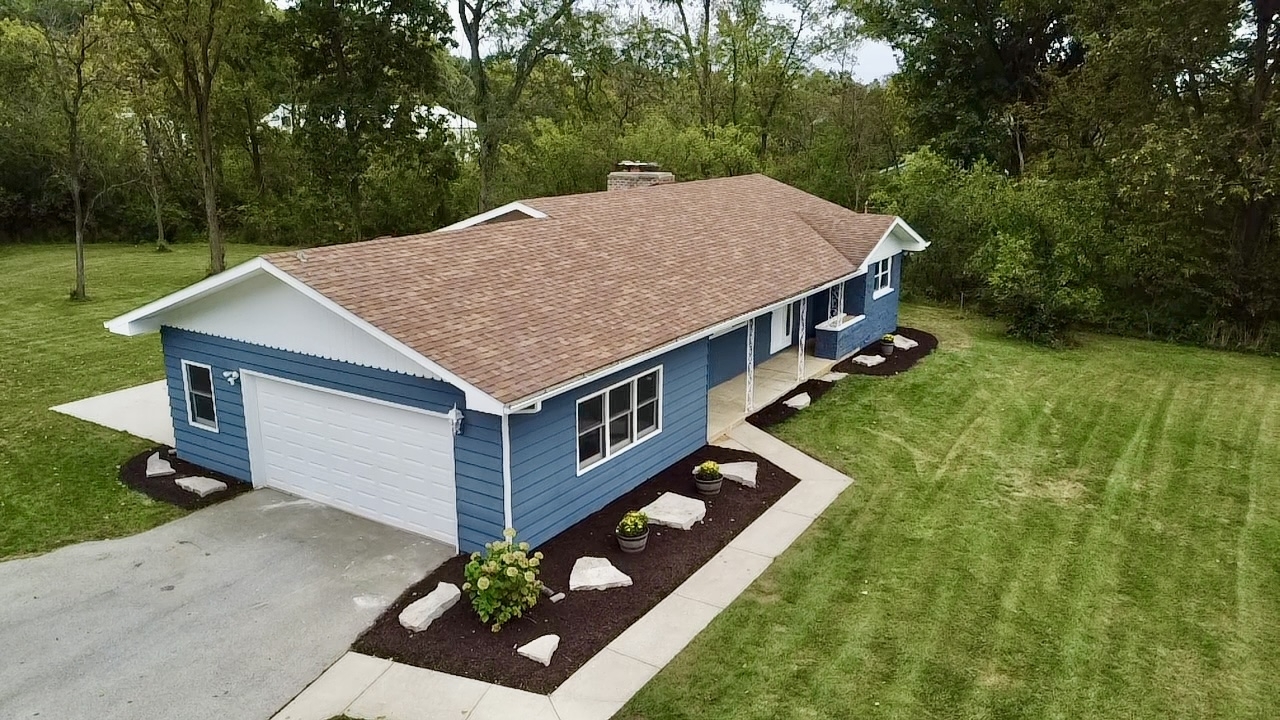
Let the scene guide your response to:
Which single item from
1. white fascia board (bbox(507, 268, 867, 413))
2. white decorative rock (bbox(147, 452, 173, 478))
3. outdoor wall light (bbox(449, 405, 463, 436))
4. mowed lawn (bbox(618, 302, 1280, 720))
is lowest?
mowed lawn (bbox(618, 302, 1280, 720))

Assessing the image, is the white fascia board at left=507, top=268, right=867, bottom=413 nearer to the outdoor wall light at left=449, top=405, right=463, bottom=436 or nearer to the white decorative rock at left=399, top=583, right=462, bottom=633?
the outdoor wall light at left=449, top=405, right=463, bottom=436

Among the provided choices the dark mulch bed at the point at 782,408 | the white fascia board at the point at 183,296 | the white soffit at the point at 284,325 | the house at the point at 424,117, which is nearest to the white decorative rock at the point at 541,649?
the white soffit at the point at 284,325

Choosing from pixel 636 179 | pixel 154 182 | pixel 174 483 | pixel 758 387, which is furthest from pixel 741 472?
pixel 154 182

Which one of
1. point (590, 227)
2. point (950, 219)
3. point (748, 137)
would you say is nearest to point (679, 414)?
point (590, 227)

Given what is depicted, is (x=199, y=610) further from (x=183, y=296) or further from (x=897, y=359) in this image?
(x=897, y=359)

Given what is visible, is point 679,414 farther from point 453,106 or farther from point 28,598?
point 453,106

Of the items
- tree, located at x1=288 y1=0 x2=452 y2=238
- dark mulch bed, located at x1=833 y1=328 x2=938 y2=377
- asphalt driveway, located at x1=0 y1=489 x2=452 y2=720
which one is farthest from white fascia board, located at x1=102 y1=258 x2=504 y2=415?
tree, located at x1=288 y1=0 x2=452 y2=238
